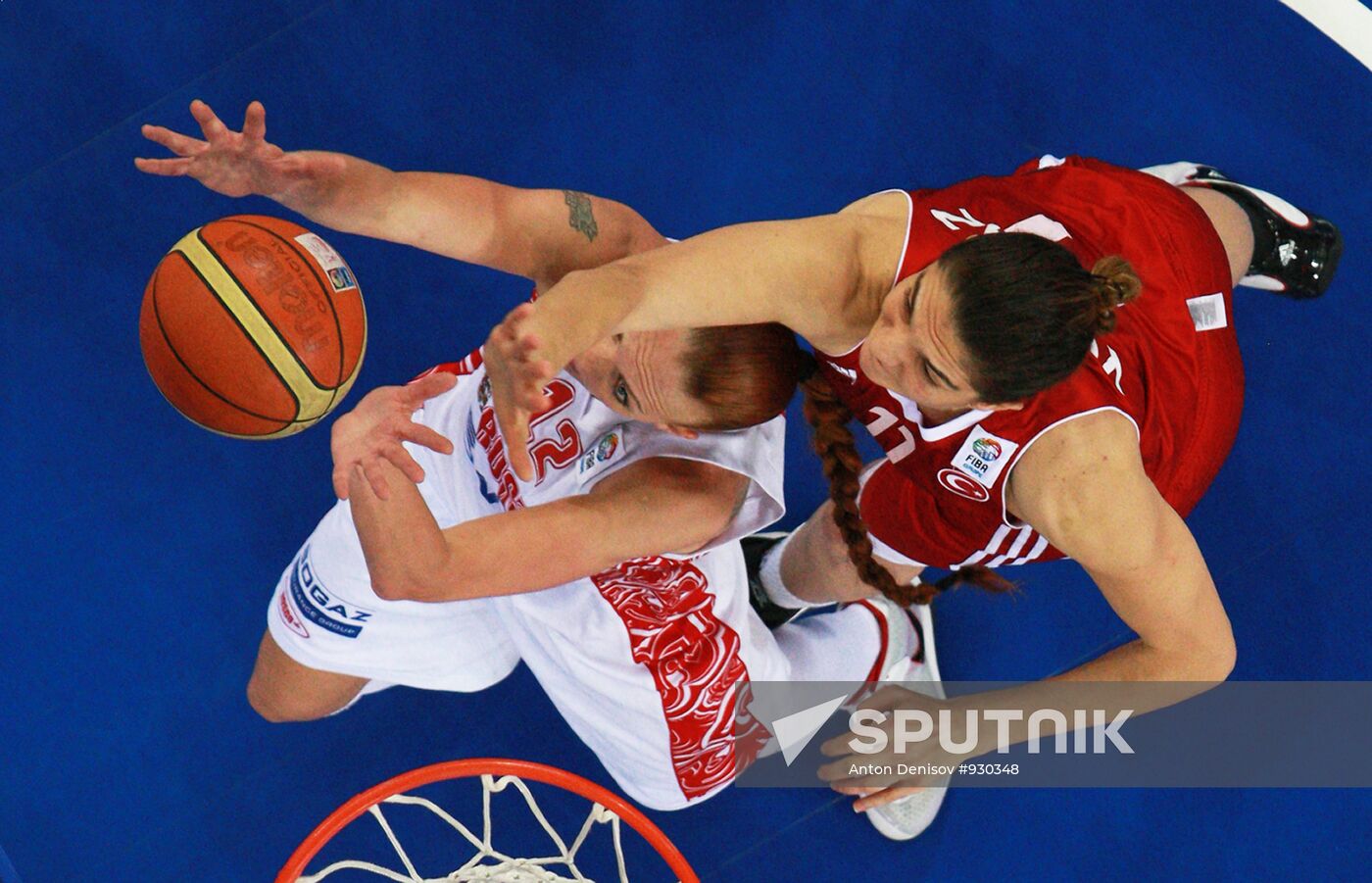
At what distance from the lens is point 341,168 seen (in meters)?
2.30

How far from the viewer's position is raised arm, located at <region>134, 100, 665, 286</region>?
2.28m

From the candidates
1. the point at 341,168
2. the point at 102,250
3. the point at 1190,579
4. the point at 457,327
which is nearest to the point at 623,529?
the point at 341,168

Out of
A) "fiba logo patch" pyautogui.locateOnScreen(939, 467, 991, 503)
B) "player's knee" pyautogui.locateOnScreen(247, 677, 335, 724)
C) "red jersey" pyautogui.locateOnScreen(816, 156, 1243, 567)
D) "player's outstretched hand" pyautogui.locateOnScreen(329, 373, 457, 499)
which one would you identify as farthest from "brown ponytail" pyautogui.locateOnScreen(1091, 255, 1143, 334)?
"player's knee" pyautogui.locateOnScreen(247, 677, 335, 724)

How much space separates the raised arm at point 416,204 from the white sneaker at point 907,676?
132 cm

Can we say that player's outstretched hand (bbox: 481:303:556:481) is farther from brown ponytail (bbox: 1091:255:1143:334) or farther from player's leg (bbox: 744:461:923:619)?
player's leg (bbox: 744:461:923:619)

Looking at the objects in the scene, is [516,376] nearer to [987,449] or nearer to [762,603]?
[987,449]

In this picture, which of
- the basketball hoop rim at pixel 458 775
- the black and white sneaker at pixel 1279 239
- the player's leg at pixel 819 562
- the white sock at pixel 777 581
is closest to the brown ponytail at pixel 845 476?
the player's leg at pixel 819 562

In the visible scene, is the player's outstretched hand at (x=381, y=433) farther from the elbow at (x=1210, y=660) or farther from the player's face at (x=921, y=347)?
the elbow at (x=1210, y=660)

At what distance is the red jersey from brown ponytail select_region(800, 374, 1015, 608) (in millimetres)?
33

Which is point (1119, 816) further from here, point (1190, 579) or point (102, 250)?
point (102, 250)

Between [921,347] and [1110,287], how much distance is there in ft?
1.04

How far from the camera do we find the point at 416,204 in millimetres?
2336

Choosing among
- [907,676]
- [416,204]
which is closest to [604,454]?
[416,204]

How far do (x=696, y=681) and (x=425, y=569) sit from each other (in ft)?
2.47
